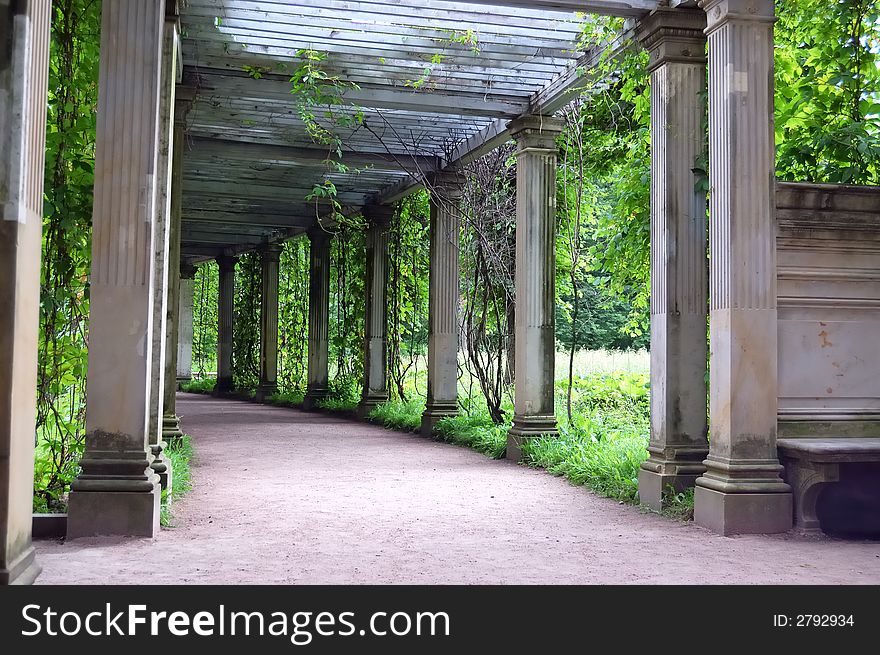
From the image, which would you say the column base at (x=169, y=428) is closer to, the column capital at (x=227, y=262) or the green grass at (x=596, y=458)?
the green grass at (x=596, y=458)

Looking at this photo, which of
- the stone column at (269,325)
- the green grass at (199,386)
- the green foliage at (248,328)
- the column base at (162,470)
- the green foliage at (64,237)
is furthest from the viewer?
the green grass at (199,386)

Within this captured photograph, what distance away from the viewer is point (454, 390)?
13211mm

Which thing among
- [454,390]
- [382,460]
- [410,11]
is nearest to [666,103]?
[410,11]

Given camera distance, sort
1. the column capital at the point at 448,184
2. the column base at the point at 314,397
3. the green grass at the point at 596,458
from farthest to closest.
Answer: the column base at the point at 314,397
the column capital at the point at 448,184
the green grass at the point at 596,458

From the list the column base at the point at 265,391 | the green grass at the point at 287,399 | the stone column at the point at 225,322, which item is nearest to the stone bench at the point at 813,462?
the green grass at the point at 287,399

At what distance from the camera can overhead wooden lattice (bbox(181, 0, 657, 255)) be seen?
7914 millimetres

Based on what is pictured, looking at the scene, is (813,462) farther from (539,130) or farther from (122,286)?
(539,130)

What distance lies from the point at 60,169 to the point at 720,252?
177 inches

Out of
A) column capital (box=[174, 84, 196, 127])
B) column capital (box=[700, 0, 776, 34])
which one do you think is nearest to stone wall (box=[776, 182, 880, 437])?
column capital (box=[700, 0, 776, 34])

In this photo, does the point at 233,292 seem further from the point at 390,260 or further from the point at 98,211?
the point at 98,211

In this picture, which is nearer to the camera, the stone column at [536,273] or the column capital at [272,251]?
the stone column at [536,273]

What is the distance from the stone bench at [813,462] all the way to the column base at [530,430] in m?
4.14

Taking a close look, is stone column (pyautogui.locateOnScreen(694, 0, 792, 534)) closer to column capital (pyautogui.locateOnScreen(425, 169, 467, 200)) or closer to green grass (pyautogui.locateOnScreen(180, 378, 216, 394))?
column capital (pyautogui.locateOnScreen(425, 169, 467, 200))

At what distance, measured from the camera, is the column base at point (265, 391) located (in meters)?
21.1
